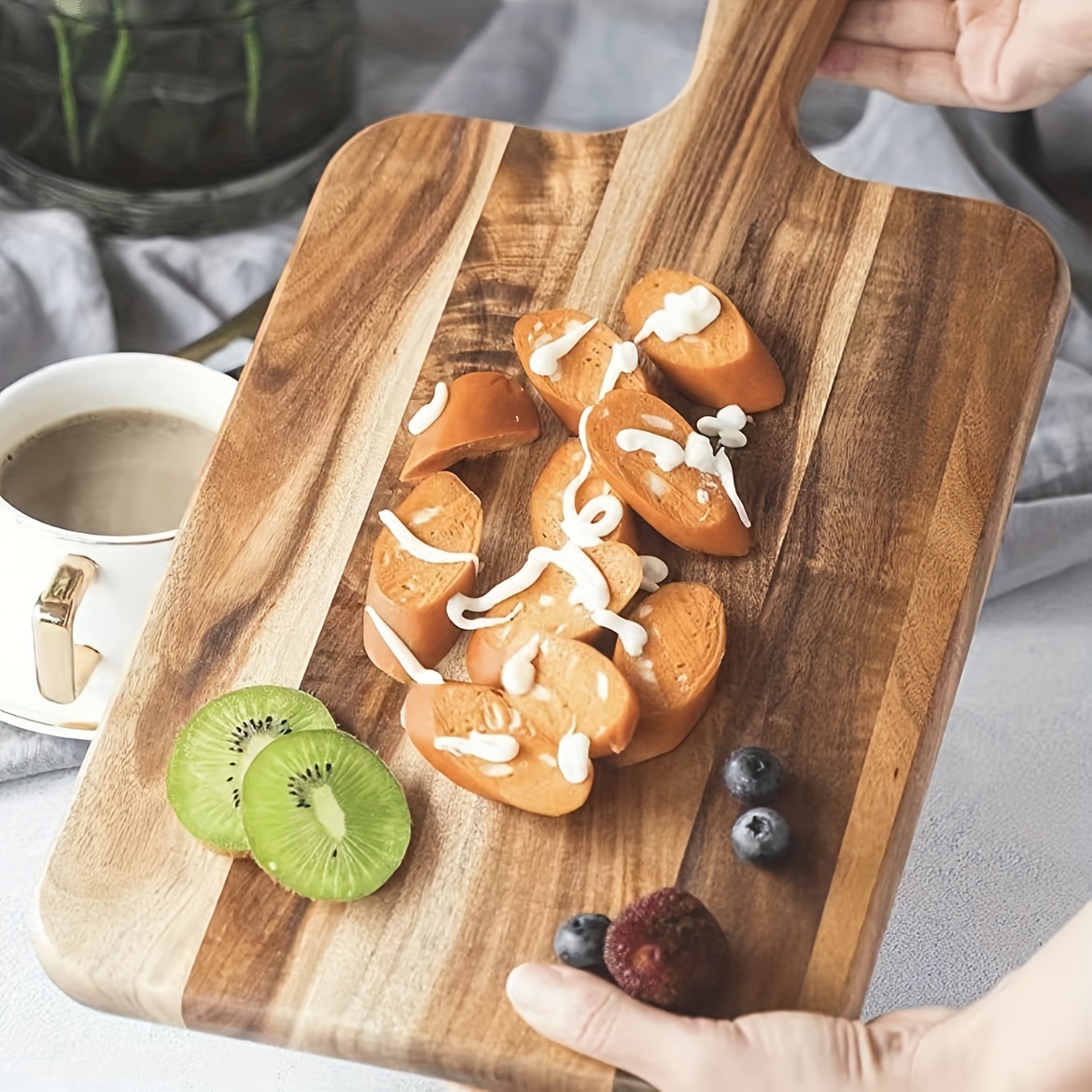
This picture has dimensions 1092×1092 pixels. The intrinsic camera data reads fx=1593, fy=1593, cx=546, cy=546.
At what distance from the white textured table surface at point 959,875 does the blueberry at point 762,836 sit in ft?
1.59

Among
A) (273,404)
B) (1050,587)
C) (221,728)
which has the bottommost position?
(1050,587)

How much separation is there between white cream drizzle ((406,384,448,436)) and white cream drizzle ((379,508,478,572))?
0.10m

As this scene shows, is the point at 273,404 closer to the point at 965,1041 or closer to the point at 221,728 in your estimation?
the point at 221,728

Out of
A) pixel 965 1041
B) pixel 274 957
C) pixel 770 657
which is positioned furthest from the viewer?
pixel 770 657

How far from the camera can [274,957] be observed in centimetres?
119

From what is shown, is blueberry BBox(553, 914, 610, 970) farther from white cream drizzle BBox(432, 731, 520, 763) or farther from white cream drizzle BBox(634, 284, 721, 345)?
white cream drizzle BBox(634, 284, 721, 345)

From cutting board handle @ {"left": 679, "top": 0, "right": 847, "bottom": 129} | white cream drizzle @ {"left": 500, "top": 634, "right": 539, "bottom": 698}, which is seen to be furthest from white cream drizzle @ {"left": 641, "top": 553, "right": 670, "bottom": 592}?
cutting board handle @ {"left": 679, "top": 0, "right": 847, "bottom": 129}

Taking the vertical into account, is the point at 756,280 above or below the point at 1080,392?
above

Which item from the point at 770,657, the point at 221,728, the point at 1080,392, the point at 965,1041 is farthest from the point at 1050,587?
the point at 221,728

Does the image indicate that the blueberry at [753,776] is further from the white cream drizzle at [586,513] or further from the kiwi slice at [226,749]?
the kiwi slice at [226,749]

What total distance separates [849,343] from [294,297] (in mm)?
529

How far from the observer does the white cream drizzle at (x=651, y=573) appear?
53.0 inches

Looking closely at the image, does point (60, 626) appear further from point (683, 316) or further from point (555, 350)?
point (683, 316)

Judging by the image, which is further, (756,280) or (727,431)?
(756,280)
